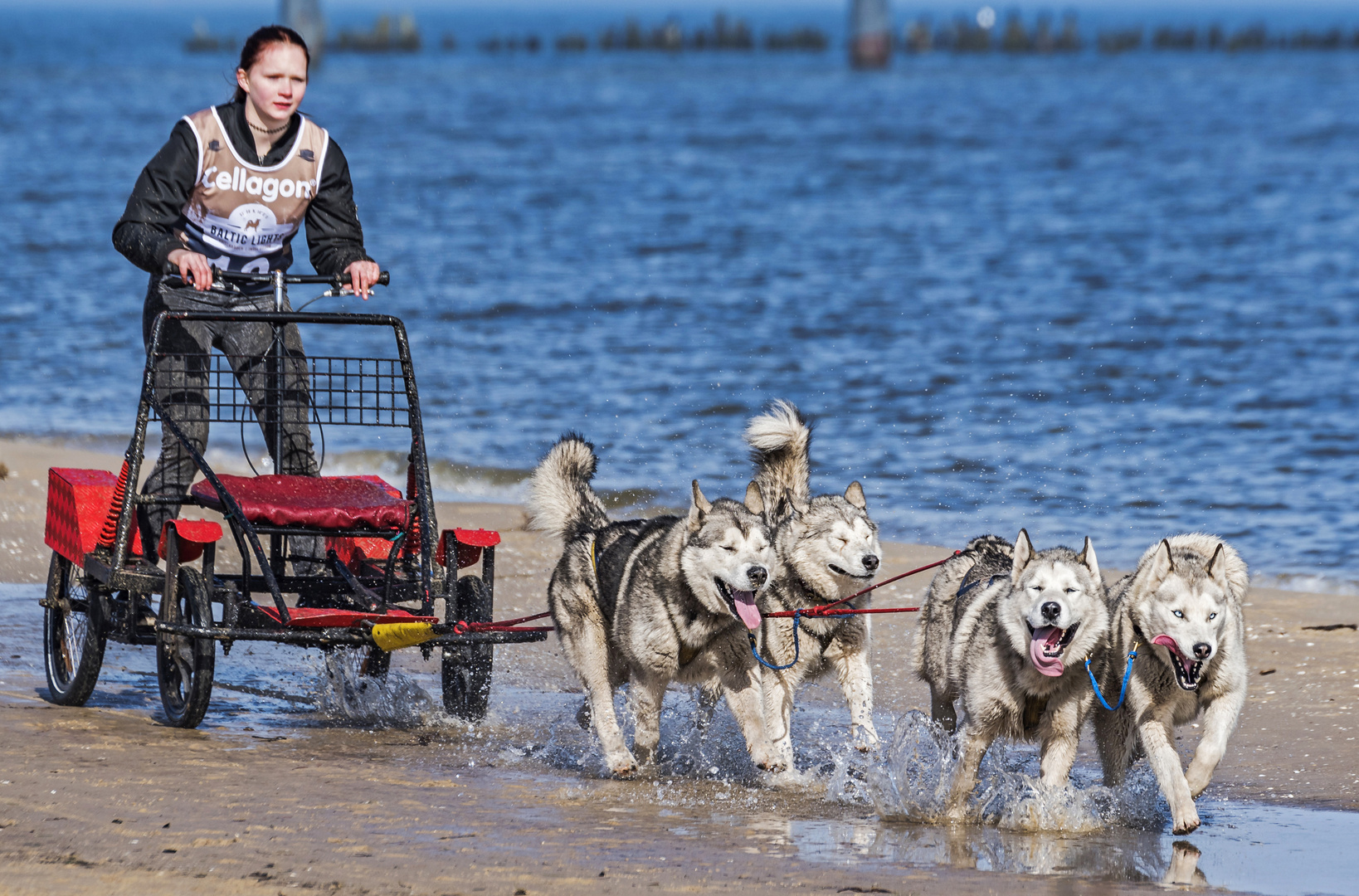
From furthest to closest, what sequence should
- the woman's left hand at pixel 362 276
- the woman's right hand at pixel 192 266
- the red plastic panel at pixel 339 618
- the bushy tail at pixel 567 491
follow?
the bushy tail at pixel 567 491, the woman's left hand at pixel 362 276, the woman's right hand at pixel 192 266, the red plastic panel at pixel 339 618

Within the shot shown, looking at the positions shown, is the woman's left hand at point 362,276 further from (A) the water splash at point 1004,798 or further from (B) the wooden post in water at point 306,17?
(B) the wooden post in water at point 306,17

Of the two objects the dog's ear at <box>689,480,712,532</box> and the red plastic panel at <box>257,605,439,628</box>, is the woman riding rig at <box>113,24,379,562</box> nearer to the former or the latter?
the red plastic panel at <box>257,605,439,628</box>

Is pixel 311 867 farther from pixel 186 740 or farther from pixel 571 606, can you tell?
pixel 571 606

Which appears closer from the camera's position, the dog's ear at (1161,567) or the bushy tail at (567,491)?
the dog's ear at (1161,567)

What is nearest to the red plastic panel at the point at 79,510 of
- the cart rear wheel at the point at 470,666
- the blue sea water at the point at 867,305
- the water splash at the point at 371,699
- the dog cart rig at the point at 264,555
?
the dog cart rig at the point at 264,555

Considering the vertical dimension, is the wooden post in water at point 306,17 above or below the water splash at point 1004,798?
above

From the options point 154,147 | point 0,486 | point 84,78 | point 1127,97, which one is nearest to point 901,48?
point 1127,97

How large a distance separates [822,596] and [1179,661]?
63.2 inches

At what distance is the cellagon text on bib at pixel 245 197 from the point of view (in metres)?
6.29

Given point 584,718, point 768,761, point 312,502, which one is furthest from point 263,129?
point 768,761

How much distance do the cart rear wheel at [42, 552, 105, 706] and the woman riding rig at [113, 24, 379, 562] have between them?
0.43m

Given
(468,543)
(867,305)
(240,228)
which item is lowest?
(867,305)

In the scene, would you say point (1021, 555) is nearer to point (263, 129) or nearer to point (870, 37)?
point (263, 129)

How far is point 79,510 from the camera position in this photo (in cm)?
628
